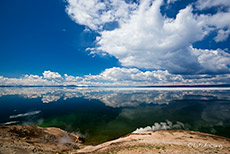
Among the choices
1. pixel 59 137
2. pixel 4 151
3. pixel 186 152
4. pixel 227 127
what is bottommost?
pixel 227 127

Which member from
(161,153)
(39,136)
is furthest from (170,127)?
(39,136)

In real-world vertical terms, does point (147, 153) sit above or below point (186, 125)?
above

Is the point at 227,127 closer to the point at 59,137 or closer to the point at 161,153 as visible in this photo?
the point at 161,153

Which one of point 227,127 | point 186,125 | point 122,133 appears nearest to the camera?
point 122,133

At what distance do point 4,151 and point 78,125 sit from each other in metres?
28.7

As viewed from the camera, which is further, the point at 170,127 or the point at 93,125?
the point at 93,125

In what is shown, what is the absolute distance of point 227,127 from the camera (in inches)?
1508

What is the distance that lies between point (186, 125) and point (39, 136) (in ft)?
160

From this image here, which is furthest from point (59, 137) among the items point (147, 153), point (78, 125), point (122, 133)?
point (147, 153)

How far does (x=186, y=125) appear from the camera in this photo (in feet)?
135

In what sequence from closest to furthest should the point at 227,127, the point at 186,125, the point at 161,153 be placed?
the point at 161,153 < the point at 227,127 < the point at 186,125

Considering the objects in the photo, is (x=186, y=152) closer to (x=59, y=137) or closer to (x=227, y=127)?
(x=59, y=137)

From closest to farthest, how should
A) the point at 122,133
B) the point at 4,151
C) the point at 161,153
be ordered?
the point at 4,151 < the point at 161,153 < the point at 122,133

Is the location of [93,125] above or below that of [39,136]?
below
